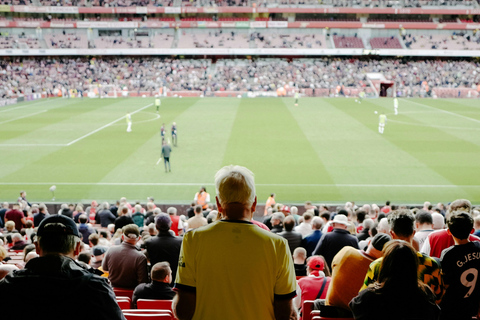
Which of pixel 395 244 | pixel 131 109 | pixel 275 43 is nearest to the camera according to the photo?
pixel 395 244

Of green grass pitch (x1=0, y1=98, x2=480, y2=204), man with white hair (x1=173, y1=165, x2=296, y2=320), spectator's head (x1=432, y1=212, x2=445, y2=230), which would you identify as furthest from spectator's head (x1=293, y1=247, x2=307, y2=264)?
green grass pitch (x1=0, y1=98, x2=480, y2=204)

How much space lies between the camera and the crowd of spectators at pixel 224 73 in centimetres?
5962

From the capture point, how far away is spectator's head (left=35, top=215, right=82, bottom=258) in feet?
10.2

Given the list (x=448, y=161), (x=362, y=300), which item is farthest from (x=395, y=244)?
(x=448, y=161)

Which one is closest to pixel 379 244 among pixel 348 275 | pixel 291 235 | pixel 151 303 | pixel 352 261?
pixel 352 261

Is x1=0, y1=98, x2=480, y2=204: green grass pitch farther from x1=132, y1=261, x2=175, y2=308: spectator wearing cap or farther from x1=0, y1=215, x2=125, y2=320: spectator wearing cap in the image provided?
x1=0, y1=215, x2=125, y2=320: spectator wearing cap

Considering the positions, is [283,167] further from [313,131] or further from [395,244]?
[395,244]

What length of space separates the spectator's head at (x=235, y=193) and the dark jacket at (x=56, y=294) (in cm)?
100

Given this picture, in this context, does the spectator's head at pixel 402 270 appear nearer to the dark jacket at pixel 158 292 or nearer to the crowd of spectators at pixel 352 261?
the crowd of spectators at pixel 352 261

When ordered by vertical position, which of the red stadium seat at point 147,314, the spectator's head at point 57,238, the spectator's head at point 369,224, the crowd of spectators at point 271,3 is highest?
the crowd of spectators at point 271,3

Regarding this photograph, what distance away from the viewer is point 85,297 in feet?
9.36

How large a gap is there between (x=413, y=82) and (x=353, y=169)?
4495 cm

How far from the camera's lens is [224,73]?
6444cm

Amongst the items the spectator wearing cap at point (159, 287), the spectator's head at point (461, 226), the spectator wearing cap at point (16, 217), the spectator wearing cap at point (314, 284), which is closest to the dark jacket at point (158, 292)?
the spectator wearing cap at point (159, 287)
